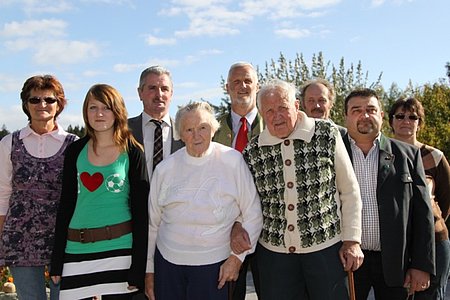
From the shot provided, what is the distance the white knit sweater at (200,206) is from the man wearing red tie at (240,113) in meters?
0.83

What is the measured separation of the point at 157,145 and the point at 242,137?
2.41 ft

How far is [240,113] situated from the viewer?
4.71 meters

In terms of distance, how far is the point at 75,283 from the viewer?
3559 millimetres

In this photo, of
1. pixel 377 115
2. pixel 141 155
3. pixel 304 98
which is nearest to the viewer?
pixel 141 155

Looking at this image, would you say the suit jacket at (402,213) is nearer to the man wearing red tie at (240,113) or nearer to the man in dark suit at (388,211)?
the man in dark suit at (388,211)

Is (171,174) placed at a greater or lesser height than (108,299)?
greater

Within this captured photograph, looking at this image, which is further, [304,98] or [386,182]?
[304,98]

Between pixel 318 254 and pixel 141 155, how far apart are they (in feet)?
4.59

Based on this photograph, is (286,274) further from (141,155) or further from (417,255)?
(141,155)

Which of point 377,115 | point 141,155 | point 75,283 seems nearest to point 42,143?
point 141,155

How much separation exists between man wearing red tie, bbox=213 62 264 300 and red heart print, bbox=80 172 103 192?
131 cm

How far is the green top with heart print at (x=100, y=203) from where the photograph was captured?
358 centimetres

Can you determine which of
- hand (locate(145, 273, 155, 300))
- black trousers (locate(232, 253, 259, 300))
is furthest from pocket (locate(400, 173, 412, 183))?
hand (locate(145, 273, 155, 300))

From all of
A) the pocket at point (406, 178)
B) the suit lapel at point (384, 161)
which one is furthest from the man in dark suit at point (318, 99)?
the pocket at point (406, 178)
